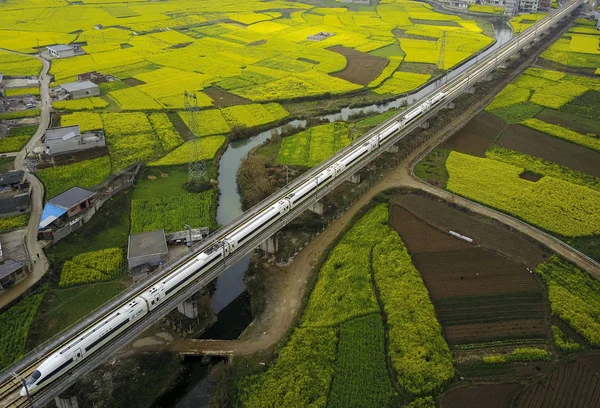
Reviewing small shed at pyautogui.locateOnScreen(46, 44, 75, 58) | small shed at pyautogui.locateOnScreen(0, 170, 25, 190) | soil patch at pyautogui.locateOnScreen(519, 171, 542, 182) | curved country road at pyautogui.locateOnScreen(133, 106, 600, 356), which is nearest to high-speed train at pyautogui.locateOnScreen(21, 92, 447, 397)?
curved country road at pyautogui.locateOnScreen(133, 106, 600, 356)

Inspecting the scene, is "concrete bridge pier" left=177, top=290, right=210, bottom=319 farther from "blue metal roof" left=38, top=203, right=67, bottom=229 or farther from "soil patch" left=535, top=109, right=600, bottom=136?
"soil patch" left=535, top=109, right=600, bottom=136

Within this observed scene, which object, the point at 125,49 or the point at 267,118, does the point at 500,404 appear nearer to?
the point at 267,118

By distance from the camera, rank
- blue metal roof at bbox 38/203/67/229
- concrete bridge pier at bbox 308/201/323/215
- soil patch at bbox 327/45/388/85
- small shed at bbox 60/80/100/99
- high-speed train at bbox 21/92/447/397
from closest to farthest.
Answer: high-speed train at bbox 21/92/447/397 < blue metal roof at bbox 38/203/67/229 < concrete bridge pier at bbox 308/201/323/215 < small shed at bbox 60/80/100/99 < soil patch at bbox 327/45/388/85

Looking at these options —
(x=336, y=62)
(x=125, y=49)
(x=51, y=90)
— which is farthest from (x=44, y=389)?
(x=125, y=49)

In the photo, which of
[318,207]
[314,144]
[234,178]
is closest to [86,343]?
[318,207]

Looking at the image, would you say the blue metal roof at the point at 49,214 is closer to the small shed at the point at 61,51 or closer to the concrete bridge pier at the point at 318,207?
the concrete bridge pier at the point at 318,207
